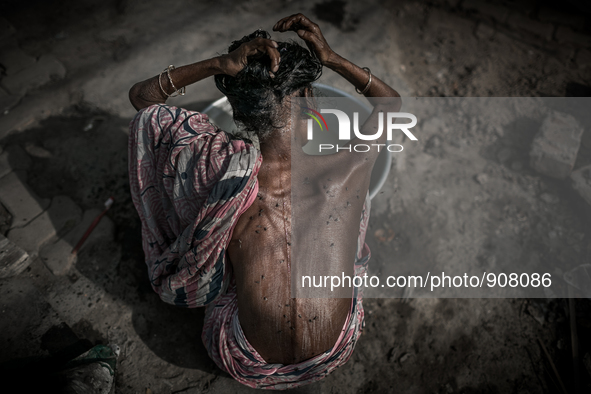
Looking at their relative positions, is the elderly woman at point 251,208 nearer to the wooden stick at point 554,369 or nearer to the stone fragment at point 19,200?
the stone fragment at point 19,200

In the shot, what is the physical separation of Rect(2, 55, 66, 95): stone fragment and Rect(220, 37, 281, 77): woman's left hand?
2.28 metres

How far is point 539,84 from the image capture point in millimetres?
3281

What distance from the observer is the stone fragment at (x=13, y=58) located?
3000 millimetres

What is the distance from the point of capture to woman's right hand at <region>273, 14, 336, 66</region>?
1.68 meters

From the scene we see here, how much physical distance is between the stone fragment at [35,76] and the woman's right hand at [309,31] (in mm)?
2422

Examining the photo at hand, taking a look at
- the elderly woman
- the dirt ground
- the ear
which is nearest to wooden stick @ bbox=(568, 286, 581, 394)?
the dirt ground

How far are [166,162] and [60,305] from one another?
1.28m

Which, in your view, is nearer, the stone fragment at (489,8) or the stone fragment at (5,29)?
the stone fragment at (5,29)

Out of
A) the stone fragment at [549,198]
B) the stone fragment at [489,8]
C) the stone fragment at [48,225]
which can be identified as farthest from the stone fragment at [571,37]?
the stone fragment at [48,225]

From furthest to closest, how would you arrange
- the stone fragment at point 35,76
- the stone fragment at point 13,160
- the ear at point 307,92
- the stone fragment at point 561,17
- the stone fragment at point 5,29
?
the stone fragment at point 561,17 < the stone fragment at point 5,29 < the stone fragment at point 35,76 < the stone fragment at point 13,160 < the ear at point 307,92

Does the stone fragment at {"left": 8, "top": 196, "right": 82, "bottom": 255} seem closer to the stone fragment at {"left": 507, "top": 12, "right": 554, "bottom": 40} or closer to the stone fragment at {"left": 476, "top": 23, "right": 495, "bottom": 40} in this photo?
the stone fragment at {"left": 476, "top": 23, "right": 495, "bottom": 40}

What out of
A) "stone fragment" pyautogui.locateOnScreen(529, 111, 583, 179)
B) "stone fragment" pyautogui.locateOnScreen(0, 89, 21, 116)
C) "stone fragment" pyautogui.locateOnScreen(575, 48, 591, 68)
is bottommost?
"stone fragment" pyautogui.locateOnScreen(529, 111, 583, 179)

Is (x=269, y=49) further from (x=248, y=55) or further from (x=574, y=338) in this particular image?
(x=574, y=338)

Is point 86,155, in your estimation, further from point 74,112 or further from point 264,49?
point 264,49
